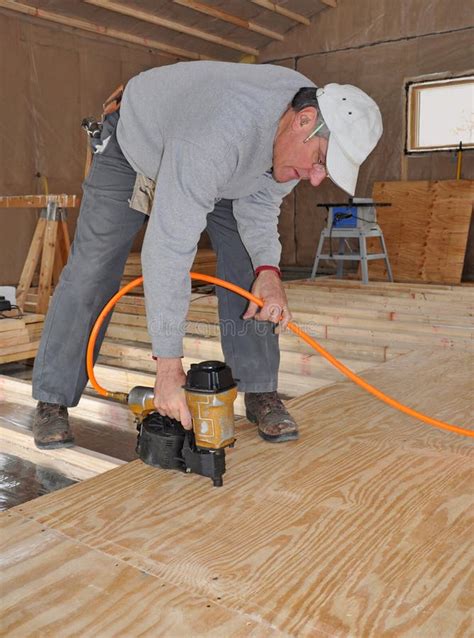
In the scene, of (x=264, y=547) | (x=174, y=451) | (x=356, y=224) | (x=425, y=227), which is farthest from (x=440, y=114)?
(x=264, y=547)

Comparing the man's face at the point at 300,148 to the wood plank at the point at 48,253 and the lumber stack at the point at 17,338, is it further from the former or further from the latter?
the wood plank at the point at 48,253

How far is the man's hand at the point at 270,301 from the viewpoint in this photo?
1.75m

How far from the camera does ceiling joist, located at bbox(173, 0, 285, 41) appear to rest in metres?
6.23

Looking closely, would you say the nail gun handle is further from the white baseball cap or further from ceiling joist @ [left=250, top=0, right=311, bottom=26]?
ceiling joist @ [left=250, top=0, right=311, bottom=26]

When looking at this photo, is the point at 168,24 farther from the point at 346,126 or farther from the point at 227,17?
the point at 346,126

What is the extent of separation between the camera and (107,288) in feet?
6.66

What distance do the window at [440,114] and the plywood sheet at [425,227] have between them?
562mm

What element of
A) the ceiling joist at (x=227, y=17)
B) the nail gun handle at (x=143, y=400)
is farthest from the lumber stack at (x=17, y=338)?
the ceiling joist at (x=227, y=17)

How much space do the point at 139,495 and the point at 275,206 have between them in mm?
981

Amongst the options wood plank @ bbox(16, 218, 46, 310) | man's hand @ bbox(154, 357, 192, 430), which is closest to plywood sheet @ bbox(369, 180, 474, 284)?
wood plank @ bbox(16, 218, 46, 310)

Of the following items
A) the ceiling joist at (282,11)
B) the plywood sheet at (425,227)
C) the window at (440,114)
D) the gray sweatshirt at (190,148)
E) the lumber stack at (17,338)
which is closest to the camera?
the gray sweatshirt at (190,148)

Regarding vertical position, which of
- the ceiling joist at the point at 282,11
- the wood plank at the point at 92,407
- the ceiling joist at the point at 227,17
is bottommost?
the wood plank at the point at 92,407

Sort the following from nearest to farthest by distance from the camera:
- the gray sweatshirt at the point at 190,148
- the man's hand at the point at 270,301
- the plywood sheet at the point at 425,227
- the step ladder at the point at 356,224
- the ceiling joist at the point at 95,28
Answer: the gray sweatshirt at the point at 190,148 → the man's hand at the point at 270,301 → the step ladder at the point at 356,224 → the ceiling joist at the point at 95,28 → the plywood sheet at the point at 425,227

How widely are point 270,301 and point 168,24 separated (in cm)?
582
